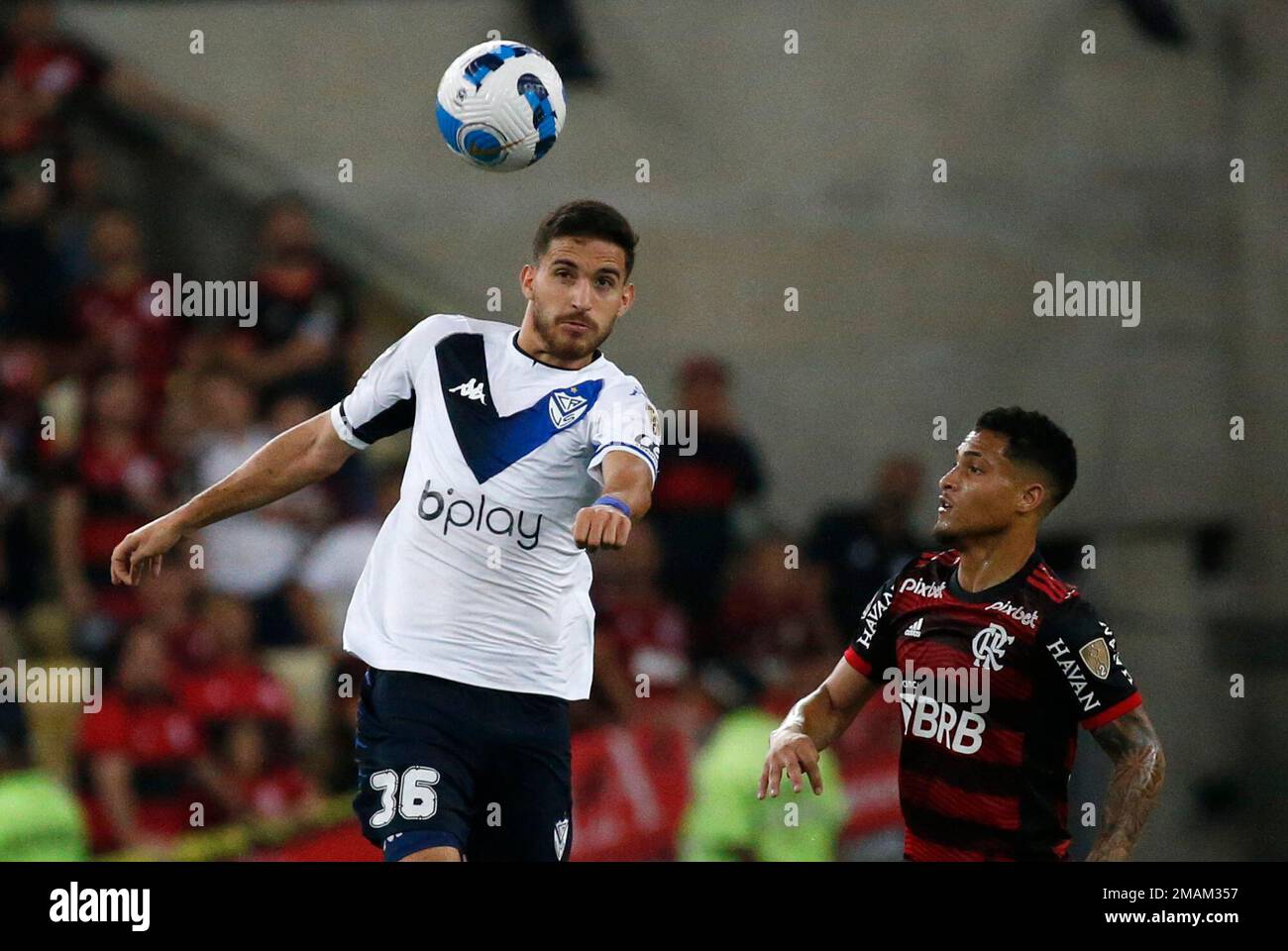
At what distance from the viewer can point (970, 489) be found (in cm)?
519

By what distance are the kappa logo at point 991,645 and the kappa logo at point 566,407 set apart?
1.25 m

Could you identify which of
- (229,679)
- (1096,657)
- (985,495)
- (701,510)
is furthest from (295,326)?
(1096,657)

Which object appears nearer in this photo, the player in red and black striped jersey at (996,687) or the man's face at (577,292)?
the player in red and black striped jersey at (996,687)

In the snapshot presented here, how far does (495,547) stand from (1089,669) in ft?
5.33

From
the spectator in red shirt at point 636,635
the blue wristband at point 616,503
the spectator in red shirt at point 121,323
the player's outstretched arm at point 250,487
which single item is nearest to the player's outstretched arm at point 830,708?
the blue wristband at point 616,503

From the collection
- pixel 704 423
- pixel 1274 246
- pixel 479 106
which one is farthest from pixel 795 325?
pixel 479 106

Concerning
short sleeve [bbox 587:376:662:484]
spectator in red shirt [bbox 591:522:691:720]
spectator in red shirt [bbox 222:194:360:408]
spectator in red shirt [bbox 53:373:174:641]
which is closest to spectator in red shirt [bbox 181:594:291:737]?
spectator in red shirt [bbox 53:373:174:641]

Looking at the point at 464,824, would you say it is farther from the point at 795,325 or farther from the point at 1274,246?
the point at 1274,246

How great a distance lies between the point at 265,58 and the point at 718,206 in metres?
2.75

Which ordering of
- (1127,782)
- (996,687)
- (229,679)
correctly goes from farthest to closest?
1. (229,679)
2. (996,687)
3. (1127,782)

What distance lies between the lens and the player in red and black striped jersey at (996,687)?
16.1 feet

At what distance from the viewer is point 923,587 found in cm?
525

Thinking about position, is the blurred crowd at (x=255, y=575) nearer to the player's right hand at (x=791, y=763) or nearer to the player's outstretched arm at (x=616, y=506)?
the player's right hand at (x=791, y=763)

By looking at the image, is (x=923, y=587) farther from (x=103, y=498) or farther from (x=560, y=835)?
(x=103, y=498)
